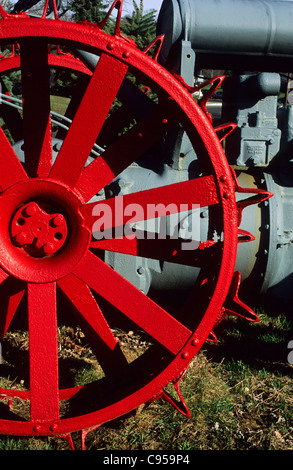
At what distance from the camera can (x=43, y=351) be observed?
1.69m

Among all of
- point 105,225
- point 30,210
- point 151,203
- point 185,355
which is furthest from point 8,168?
point 185,355

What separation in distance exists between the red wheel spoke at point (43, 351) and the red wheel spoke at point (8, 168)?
39 centimetres

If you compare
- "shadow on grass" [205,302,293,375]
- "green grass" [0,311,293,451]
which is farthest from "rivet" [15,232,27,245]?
"shadow on grass" [205,302,293,375]

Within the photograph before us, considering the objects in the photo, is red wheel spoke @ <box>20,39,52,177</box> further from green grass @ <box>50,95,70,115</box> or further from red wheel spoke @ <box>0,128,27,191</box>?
green grass @ <box>50,95,70,115</box>

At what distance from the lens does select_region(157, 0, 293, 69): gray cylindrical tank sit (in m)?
2.41

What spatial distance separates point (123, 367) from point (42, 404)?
419 mm

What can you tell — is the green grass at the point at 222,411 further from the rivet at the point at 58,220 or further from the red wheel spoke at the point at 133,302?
the rivet at the point at 58,220

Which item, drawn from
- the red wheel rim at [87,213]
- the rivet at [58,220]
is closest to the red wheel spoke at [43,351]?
the red wheel rim at [87,213]

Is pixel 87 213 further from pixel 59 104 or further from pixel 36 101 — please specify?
pixel 59 104

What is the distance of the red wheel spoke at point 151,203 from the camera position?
5.45 ft

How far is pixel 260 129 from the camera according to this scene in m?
2.50

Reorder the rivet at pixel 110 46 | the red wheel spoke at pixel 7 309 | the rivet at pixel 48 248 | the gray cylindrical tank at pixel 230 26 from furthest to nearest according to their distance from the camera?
1. the gray cylindrical tank at pixel 230 26
2. the red wheel spoke at pixel 7 309
3. the rivet at pixel 48 248
4. the rivet at pixel 110 46

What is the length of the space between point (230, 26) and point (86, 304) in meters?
1.72
